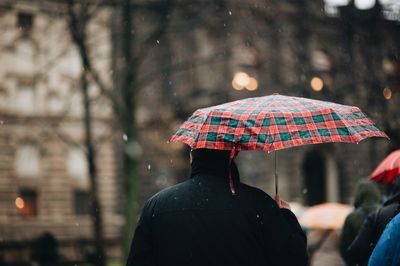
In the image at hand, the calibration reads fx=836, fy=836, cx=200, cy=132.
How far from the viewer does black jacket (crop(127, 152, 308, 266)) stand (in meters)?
4.40

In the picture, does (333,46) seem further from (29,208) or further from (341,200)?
(29,208)

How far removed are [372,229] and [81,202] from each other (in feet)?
109

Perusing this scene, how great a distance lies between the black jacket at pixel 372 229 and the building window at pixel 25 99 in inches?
1283

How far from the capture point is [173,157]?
35.9m

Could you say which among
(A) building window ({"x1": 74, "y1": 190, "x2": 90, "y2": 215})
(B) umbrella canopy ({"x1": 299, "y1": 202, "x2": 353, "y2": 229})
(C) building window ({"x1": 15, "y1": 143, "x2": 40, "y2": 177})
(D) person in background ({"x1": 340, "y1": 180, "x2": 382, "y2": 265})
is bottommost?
(A) building window ({"x1": 74, "y1": 190, "x2": 90, "y2": 215})

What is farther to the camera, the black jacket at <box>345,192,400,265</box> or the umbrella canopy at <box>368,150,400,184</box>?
the umbrella canopy at <box>368,150,400,184</box>

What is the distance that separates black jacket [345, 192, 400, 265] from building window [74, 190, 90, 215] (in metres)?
32.7

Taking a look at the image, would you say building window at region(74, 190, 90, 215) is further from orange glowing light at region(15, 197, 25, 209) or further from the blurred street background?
orange glowing light at region(15, 197, 25, 209)

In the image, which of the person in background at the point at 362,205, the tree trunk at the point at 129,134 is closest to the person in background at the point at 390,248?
the person in background at the point at 362,205

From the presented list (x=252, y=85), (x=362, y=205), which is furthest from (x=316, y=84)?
(x=362, y=205)

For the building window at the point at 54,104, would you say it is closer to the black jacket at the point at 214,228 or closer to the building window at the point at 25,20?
A: the building window at the point at 25,20

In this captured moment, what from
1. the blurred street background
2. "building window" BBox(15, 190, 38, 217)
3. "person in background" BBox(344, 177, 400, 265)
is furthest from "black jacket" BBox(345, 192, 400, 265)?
"building window" BBox(15, 190, 38, 217)

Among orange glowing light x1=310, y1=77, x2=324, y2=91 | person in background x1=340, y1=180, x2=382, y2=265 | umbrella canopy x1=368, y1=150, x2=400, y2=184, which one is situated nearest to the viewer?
umbrella canopy x1=368, y1=150, x2=400, y2=184

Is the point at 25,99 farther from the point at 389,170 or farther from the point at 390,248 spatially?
the point at 390,248
